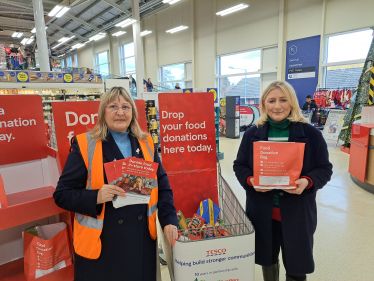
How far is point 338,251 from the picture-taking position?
8.14 feet

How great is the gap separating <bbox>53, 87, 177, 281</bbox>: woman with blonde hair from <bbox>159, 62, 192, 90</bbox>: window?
13973mm

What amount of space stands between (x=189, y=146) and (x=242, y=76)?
11.6m

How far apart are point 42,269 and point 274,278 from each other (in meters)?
1.54

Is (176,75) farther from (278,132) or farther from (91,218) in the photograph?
(91,218)

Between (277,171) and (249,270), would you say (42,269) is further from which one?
(277,171)

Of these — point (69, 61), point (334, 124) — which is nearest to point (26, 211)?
point (334, 124)

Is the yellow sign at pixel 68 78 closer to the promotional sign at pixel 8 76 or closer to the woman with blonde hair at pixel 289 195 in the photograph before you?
the promotional sign at pixel 8 76

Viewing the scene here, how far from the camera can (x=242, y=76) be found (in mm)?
12805

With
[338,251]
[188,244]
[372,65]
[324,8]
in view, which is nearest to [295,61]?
[324,8]

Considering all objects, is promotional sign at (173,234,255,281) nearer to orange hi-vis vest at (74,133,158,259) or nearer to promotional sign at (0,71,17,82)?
orange hi-vis vest at (74,133,158,259)

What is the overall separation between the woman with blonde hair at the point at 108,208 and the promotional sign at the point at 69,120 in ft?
1.43

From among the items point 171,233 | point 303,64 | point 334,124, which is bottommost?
point 334,124

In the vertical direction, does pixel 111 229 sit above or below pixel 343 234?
above

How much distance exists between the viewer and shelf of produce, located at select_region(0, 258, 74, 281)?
145 cm
